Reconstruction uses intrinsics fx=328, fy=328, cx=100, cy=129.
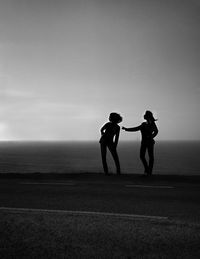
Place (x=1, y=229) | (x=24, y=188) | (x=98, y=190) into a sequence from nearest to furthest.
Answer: (x=1, y=229) < (x=98, y=190) < (x=24, y=188)

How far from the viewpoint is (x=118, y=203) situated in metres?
6.55

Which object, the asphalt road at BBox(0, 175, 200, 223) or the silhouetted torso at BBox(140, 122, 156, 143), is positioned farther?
the silhouetted torso at BBox(140, 122, 156, 143)

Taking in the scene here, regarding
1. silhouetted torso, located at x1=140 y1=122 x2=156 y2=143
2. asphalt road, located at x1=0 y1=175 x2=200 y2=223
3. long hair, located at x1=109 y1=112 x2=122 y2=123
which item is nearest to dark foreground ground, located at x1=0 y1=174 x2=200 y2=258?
asphalt road, located at x1=0 y1=175 x2=200 y2=223

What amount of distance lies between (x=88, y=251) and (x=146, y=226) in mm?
1249

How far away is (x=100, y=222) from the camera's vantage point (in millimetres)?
5031

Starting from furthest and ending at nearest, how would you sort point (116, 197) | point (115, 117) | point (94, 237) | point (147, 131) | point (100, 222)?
point (115, 117)
point (147, 131)
point (116, 197)
point (100, 222)
point (94, 237)

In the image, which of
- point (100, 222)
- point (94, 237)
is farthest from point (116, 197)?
point (94, 237)

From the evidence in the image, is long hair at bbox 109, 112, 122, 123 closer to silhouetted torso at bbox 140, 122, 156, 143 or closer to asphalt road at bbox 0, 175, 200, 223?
silhouetted torso at bbox 140, 122, 156, 143

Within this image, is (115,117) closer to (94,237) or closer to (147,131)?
(147,131)

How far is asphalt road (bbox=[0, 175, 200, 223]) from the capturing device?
5.93m

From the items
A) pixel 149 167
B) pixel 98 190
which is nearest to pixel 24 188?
pixel 98 190

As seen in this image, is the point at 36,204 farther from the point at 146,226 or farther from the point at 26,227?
the point at 146,226

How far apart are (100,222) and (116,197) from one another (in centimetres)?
222

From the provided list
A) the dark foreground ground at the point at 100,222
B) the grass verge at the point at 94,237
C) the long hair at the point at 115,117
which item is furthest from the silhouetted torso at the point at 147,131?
the grass verge at the point at 94,237
